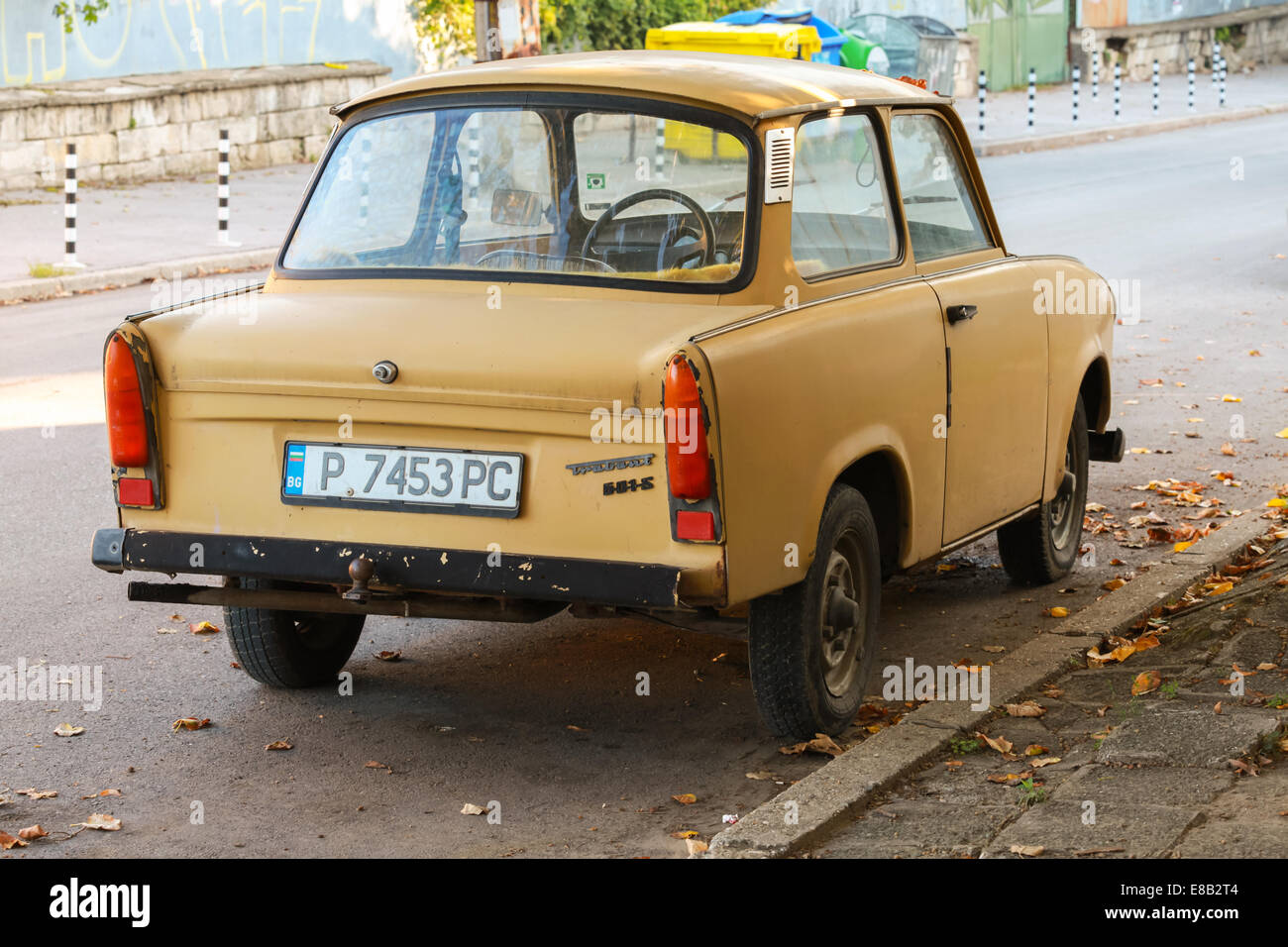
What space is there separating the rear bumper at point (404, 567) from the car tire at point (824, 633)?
0.55m

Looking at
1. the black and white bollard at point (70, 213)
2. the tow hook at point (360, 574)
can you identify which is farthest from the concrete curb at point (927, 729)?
the black and white bollard at point (70, 213)

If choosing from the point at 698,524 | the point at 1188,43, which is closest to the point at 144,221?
the point at 698,524

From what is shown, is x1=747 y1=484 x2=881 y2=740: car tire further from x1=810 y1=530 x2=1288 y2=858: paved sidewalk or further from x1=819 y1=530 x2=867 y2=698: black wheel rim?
x1=810 y1=530 x2=1288 y2=858: paved sidewalk

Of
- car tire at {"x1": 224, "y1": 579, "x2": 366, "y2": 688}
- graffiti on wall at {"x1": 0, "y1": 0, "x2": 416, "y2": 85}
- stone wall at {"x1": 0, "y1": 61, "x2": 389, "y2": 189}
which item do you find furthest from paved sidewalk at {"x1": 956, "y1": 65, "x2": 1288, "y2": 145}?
car tire at {"x1": 224, "y1": 579, "x2": 366, "y2": 688}

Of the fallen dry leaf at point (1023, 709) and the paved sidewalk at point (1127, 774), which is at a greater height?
the paved sidewalk at point (1127, 774)

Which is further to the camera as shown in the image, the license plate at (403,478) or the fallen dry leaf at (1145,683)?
the fallen dry leaf at (1145,683)

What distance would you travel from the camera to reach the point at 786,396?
439cm

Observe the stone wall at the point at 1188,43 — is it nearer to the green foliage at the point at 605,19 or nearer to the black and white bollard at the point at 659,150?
the green foliage at the point at 605,19

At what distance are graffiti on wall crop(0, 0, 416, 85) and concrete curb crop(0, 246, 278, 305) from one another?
20.6 ft

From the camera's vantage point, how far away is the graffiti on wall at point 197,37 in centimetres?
2123

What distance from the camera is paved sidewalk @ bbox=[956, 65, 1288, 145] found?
32.3 meters
